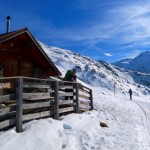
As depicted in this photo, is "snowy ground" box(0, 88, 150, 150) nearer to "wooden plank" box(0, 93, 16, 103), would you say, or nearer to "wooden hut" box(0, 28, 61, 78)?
"wooden plank" box(0, 93, 16, 103)

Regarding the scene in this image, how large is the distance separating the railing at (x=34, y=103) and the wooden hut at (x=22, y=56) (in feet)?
6.49

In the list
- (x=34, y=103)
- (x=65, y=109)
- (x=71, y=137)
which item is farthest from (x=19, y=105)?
(x=65, y=109)

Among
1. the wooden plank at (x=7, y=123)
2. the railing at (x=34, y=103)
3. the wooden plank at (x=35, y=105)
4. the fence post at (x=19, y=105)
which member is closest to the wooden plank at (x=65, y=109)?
the railing at (x=34, y=103)

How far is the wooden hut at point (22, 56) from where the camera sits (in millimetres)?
18266

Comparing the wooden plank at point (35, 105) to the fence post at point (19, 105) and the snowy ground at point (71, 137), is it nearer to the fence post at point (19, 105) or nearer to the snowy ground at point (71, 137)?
the fence post at point (19, 105)

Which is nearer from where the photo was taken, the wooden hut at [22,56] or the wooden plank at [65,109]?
the wooden plank at [65,109]

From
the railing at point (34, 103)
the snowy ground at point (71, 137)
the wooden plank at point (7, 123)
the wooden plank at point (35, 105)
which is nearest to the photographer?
the snowy ground at point (71, 137)

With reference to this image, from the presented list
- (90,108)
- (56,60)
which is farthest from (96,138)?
(56,60)

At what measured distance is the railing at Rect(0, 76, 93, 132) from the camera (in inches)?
363

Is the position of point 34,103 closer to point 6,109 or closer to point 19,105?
point 19,105

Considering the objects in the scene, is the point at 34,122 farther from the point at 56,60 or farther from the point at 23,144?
the point at 56,60

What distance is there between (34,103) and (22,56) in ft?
33.9

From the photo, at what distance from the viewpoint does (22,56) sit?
20328 mm

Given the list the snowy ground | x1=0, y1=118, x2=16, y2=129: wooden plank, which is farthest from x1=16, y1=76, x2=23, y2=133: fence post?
the snowy ground
